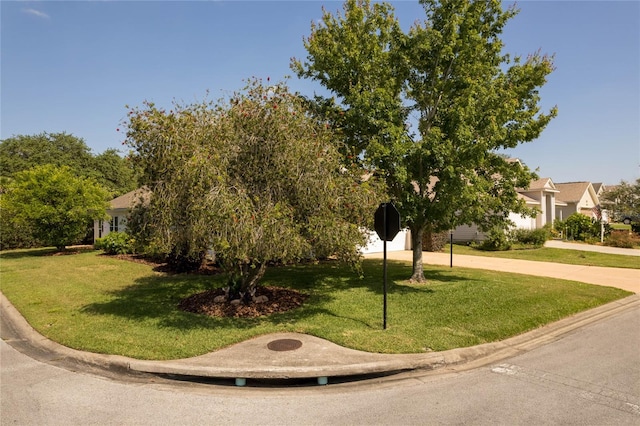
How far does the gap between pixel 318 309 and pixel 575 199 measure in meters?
38.7

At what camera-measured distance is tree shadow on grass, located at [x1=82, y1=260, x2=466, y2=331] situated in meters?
8.38

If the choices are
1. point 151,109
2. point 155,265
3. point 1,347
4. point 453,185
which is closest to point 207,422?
point 1,347

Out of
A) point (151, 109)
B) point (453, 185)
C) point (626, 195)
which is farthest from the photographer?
point (626, 195)

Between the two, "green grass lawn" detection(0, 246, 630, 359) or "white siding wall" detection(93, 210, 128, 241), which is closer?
"green grass lawn" detection(0, 246, 630, 359)

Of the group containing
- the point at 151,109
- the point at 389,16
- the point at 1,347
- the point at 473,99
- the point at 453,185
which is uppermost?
the point at 389,16

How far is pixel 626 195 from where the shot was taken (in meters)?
39.1

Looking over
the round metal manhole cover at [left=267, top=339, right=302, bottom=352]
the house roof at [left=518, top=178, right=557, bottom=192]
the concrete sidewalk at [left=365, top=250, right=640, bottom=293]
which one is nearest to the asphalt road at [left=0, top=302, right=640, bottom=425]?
the round metal manhole cover at [left=267, top=339, right=302, bottom=352]

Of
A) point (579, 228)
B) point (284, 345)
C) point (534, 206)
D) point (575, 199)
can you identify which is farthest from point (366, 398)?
point (575, 199)

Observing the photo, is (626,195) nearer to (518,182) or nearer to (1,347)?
(518,182)

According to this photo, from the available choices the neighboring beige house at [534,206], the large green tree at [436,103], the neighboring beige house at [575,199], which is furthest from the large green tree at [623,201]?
the large green tree at [436,103]

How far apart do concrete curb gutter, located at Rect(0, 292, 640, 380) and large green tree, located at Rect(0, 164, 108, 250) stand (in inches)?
587

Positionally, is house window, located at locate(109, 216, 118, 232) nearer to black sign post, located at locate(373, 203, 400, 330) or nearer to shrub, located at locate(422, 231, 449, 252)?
shrub, located at locate(422, 231, 449, 252)

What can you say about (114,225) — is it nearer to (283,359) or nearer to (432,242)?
(432,242)

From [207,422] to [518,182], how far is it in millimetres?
10510
